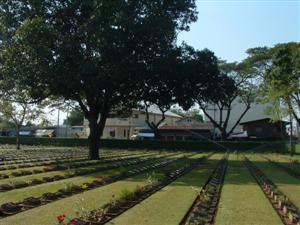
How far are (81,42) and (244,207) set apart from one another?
626 inches

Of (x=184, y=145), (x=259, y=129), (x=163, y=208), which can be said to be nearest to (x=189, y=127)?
(x=259, y=129)

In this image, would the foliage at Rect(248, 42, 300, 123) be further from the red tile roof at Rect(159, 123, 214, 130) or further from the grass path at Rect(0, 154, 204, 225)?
the grass path at Rect(0, 154, 204, 225)

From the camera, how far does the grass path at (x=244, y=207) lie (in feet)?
31.9

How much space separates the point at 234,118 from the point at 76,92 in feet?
206

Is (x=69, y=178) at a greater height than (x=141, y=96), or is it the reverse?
(x=141, y=96)

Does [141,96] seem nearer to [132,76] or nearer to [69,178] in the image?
[132,76]

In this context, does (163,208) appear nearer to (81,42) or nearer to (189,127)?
(81,42)

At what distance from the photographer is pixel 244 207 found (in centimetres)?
1138

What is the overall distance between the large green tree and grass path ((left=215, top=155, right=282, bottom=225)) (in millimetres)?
10517

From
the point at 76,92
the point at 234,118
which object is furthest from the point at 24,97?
the point at 234,118

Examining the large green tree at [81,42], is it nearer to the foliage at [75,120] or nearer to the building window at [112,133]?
the building window at [112,133]

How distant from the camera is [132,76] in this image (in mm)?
24875

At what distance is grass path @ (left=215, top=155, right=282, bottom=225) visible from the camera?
972 cm

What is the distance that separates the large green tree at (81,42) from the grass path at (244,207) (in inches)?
414
